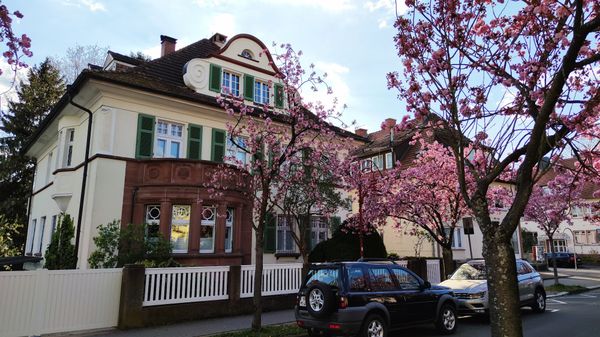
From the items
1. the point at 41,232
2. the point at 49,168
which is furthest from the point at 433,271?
the point at 49,168

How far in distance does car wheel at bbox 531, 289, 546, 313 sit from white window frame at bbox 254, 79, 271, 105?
45.5 feet

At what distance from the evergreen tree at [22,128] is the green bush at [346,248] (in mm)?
24865

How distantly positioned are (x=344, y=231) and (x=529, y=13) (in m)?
12.1

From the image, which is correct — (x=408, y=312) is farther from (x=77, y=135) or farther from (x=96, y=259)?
(x=77, y=135)

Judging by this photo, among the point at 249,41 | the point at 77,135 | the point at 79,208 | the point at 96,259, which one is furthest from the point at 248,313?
the point at 249,41

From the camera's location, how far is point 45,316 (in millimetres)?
9281

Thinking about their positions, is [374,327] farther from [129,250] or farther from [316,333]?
[129,250]

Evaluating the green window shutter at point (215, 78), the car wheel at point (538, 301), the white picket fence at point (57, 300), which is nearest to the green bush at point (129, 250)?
the white picket fence at point (57, 300)

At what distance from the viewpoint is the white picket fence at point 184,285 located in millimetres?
10688

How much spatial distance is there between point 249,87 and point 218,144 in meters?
3.77

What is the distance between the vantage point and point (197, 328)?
1020 centimetres

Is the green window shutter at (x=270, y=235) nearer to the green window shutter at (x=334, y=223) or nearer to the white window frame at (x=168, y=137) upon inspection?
the green window shutter at (x=334, y=223)

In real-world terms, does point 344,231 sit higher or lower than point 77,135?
lower

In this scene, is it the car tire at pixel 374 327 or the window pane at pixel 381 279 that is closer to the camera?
the car tire at pixel 374 327
